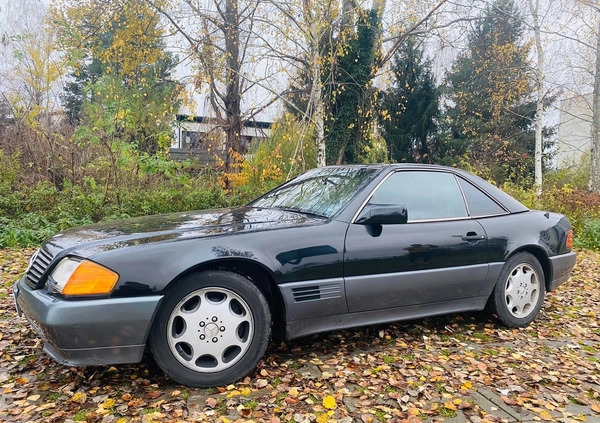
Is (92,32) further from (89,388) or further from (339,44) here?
(89,388)

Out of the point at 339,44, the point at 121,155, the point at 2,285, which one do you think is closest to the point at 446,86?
the point at 339,44

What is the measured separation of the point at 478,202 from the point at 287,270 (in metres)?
2.01

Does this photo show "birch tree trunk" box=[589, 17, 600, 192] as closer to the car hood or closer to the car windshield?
the car windshield

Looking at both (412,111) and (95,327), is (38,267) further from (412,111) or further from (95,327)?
(412,111)

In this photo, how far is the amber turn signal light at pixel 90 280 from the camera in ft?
7.99

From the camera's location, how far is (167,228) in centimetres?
301

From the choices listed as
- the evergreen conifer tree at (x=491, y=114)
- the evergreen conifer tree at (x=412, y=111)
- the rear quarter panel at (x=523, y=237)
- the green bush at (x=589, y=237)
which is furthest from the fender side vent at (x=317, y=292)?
the evergreen conifer tree at (x=412, y=111)

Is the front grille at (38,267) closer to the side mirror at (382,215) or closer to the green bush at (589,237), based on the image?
the side mirror at (382,215)

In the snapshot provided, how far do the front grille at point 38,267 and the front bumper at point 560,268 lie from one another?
162 inches

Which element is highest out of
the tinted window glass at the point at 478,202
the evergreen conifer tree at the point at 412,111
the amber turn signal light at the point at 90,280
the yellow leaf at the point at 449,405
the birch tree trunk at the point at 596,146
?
the evergreen conifer tree at the point at 412,111

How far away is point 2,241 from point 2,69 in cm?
1939

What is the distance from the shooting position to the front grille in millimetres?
2721

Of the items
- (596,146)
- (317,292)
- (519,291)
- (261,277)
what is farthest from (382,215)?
(596,146)

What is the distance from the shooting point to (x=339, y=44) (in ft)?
33.3
